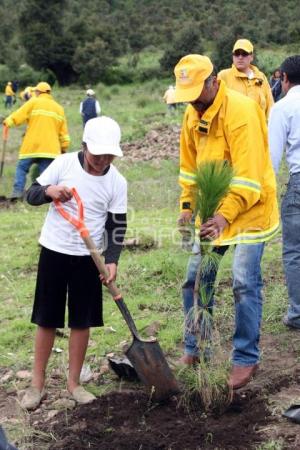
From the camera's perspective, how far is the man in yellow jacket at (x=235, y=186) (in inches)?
146

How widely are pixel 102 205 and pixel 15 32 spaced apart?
49.1 meters

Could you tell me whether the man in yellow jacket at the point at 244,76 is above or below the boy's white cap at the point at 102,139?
above

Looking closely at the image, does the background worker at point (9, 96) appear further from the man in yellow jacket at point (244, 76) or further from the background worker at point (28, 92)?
the man in yellow jacket at point (244, 76)

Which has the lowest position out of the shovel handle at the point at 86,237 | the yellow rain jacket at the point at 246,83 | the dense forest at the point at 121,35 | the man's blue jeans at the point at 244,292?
the man's blue jeans at the point at 244,292

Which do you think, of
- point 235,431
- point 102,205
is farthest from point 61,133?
point 235,431

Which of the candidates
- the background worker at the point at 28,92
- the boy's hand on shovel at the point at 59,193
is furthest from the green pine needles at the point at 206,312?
the background worker at the point at 28,92

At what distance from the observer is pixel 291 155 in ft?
15.7

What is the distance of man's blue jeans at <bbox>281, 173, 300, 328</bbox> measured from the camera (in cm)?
477

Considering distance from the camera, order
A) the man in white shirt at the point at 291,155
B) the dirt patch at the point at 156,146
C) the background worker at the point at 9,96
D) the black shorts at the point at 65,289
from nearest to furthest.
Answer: the black shorts at the point at 65,289, the man in white shirt at the point at 291,155, the dirt patch at the point at 156,146, the background worker at the point at 9,96

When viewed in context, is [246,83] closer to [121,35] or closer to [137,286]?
[137,286]

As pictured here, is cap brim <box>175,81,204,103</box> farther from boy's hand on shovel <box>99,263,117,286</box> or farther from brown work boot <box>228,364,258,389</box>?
brown work boot <box>228,364,258,389</box>

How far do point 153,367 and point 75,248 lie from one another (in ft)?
2.48

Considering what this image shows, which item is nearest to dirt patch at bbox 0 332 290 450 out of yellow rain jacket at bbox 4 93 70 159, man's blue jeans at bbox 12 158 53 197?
yellow rain jacket at bbox 4 93 70 159

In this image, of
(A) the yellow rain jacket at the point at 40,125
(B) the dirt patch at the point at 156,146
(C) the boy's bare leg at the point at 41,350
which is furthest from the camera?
(B) the dirt patch at the point at 156,146
